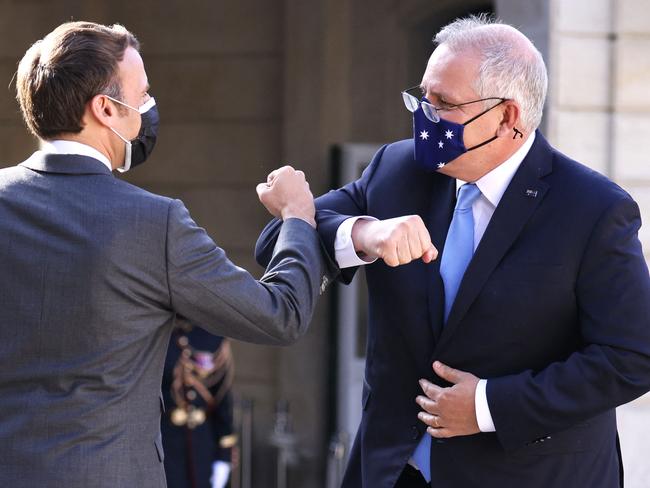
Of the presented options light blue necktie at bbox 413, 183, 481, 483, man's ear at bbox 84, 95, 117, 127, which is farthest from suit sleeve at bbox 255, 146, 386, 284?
man's ear at bbox 84, 95, 117, 127

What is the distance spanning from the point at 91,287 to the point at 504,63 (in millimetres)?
1200

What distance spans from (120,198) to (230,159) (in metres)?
5.16

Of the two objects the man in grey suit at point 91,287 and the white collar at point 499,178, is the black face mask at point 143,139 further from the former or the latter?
the white collar at point 499,178

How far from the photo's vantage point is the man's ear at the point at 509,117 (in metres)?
2.90

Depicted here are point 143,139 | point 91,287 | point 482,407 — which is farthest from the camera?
point 482,407

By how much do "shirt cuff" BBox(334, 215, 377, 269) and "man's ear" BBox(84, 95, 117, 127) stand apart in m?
0.65

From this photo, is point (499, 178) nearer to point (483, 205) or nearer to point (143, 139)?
point (483, 205)

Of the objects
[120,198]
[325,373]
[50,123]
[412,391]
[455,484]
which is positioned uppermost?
[50,123]

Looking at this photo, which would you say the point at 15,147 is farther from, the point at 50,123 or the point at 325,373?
the point at 50,123

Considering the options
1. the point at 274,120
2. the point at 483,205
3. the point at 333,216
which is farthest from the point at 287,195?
the point at 274,120

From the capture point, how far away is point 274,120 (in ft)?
24.2

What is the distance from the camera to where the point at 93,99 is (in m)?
2.38

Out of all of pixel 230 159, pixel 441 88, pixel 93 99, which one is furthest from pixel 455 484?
pixel 230 159

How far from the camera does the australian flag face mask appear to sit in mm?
2889
